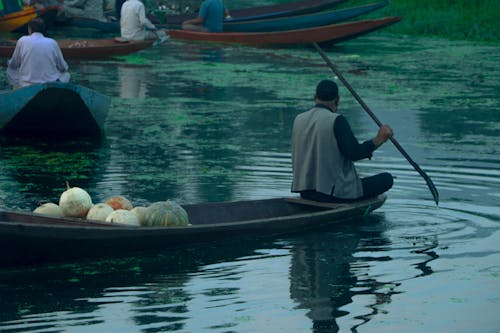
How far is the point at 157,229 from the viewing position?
27.4 ft

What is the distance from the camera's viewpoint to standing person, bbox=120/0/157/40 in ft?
73.2

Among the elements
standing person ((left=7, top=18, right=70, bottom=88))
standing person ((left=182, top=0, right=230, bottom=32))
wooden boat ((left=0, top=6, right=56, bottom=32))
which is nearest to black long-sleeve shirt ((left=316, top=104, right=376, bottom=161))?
standing person ((left=7, top=18, right=70, bottom=88))

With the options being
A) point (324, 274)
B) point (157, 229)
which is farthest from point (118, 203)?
point (324, 274)

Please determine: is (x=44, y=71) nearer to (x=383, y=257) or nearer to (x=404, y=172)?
(x=404, y=172)

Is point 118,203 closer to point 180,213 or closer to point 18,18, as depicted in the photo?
point 180,213

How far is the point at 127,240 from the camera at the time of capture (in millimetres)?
8297

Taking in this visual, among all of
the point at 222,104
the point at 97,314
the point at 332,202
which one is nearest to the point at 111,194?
the point at 332,202

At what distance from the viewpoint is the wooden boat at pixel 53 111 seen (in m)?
13.8

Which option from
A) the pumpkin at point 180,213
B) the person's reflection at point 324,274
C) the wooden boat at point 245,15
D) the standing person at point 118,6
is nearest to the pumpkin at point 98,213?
the pumpkin at point 180,213

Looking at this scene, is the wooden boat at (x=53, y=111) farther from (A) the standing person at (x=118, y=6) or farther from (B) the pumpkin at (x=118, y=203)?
(A) the standing person at (x=118, y=6)

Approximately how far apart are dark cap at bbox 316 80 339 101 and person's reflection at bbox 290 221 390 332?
101 cm

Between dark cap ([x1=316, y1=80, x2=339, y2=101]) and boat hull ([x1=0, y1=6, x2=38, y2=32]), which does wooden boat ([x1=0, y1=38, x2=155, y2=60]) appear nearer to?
boat hull ([x1=0, y1=6, x2=38, y2=32])

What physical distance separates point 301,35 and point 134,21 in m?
3.73

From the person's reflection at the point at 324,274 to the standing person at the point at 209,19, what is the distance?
1536 centimetres
